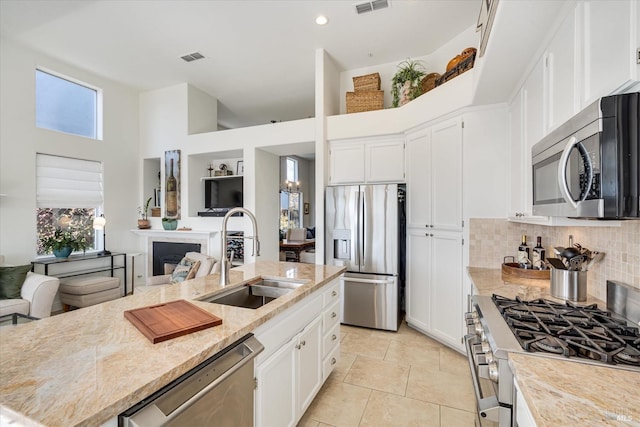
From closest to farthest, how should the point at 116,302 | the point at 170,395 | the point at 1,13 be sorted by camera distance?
the point at 170,395 < the point at 116,302 < the point at 1,13

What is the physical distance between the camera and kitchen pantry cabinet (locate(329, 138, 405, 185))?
370cm

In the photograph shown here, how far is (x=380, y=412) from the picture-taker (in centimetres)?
206

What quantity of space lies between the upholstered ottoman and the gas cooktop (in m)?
4.75

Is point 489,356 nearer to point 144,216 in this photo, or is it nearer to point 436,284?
point 436,284

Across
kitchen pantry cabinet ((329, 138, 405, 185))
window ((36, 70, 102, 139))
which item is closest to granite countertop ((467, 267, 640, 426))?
kitchen pantry cabinet ((329, 138, 405, 185))

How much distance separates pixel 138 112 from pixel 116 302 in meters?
4.97

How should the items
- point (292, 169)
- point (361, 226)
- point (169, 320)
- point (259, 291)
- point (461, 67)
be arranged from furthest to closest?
point (292, 169), point (361, 226), point (461, 67), point (259, 291), point (169, 320)

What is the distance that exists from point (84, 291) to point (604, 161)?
5.16 m

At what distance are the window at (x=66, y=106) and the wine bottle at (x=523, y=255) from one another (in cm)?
596

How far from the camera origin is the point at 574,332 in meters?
1.18

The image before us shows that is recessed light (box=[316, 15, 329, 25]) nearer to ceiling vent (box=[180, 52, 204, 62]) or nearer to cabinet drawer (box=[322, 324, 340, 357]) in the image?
ceiling vent (box=[180, 52, 204, 62])

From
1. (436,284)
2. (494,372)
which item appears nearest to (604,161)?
(494,372)

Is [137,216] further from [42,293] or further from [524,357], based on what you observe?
[524,357]

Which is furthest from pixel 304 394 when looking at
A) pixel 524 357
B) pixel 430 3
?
pixel 430 3
